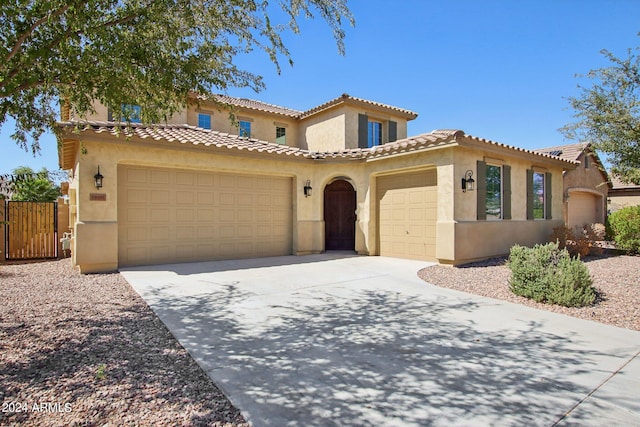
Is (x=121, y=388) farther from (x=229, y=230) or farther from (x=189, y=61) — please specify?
(x=229, y=230)

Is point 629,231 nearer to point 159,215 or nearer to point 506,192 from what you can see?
point 506,192

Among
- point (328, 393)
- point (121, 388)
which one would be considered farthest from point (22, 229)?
point (328, 393)

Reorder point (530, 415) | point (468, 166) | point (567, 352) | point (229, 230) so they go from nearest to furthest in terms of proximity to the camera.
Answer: point (530, 415) < point (567, 352) < point (468, 166) < point (229, 230)

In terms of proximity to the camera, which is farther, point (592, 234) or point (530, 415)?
point (592, 234)

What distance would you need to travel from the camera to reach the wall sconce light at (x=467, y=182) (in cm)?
986

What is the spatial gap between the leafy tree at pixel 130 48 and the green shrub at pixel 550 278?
17.3 ft

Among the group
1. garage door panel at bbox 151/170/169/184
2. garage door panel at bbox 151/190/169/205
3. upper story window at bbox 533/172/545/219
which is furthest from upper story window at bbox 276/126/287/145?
upper story window at bbox 533/172/545/219

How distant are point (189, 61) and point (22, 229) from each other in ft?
37.0

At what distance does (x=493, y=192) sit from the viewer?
10.8 m

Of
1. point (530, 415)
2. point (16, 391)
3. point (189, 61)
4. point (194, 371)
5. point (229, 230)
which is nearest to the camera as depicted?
point (530, 415)

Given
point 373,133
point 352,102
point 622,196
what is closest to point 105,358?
point 352,102

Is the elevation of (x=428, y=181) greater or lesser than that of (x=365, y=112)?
lesser

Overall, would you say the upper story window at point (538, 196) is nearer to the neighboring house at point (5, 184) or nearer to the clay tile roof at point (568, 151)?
the clay tile roof at point (568, 151)

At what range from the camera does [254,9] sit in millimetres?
4977
